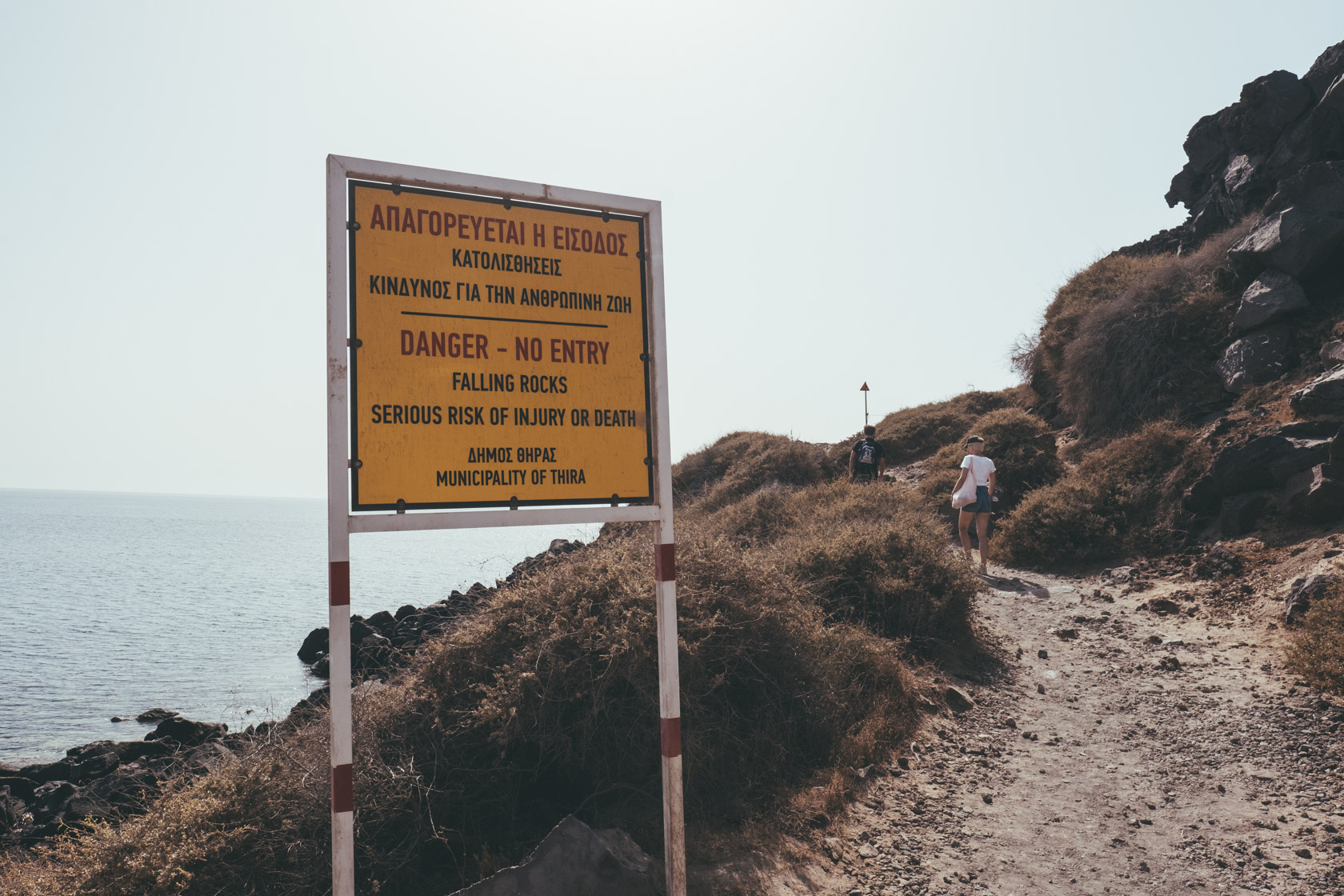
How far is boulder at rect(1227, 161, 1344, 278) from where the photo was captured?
12.9 metres

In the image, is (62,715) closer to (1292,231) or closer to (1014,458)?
(1014,458)

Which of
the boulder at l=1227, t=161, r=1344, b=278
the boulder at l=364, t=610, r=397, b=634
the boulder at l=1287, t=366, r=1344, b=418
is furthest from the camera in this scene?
the boulder at l=364, t=610, r=397, b=634

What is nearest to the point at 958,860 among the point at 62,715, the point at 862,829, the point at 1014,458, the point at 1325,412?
the point at 862,829

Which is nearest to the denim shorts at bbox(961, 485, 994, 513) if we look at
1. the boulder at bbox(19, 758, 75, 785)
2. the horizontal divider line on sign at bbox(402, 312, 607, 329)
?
the horizontal divider line on sign at bbox(402, 312, 607, 329)

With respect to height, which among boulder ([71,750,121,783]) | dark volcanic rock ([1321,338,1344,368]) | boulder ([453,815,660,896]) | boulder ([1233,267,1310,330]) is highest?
boulder ([1233,267,1310,330])

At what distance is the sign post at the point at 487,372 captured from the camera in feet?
10.1

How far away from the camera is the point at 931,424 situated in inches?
886

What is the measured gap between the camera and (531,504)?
341cm

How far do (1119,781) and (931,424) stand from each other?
1824 centimetres

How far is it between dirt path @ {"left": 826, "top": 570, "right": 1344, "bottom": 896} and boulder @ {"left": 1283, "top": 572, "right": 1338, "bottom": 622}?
0.25m

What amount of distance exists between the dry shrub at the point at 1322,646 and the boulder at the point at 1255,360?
7.10 m

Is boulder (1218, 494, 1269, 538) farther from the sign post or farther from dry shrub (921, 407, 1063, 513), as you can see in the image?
the sign post

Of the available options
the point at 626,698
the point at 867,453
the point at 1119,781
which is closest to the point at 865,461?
the point at 867,453

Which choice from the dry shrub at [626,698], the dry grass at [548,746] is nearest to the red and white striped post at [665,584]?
the dry grass at [548,746]
